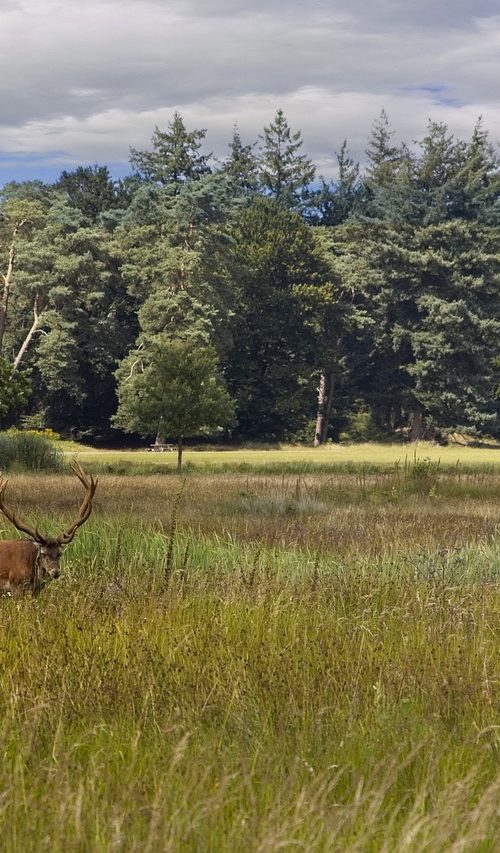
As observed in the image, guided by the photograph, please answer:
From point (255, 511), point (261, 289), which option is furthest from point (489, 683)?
point (261, 289)

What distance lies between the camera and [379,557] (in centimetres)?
1054

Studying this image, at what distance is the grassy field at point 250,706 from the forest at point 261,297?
1940 inches

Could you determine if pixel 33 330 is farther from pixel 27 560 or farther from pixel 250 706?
pixel 250 706

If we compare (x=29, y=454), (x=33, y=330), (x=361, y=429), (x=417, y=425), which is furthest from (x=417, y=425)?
(x=29, y=454)

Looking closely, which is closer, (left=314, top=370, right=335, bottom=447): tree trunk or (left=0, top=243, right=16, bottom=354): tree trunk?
(left=0, top=243, right=16, bottom=354): tree trunk

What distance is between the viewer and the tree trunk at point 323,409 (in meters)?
70.9

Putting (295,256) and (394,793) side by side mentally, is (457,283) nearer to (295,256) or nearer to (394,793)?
(295,256)

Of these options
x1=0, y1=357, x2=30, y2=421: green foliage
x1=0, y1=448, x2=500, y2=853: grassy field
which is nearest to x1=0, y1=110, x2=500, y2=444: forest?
x1=0, y1=357, x2=30, y2=421: green foliage

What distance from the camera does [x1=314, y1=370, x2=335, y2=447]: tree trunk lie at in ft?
233

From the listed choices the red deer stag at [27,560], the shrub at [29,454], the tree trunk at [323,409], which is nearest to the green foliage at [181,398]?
the shrub at [29,454]

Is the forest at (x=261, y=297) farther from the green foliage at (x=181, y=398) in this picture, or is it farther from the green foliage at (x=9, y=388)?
the green foliage at (x=9, y=388)

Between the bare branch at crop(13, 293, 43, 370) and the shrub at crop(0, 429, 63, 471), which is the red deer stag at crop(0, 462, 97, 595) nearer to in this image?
the shrub at crop(0, 429, 63, 471)

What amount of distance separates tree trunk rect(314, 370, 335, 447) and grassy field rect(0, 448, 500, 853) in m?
60.6

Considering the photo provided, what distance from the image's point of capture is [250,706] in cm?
476
